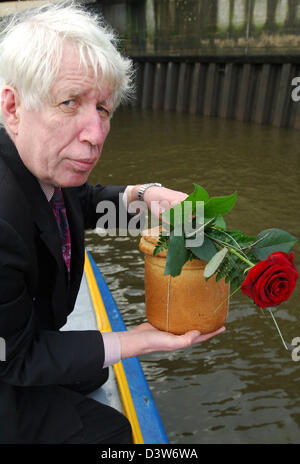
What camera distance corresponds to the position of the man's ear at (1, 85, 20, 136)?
1.60m

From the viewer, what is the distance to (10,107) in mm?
1631

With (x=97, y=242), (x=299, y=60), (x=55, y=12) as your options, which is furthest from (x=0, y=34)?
(x=299, y=60)

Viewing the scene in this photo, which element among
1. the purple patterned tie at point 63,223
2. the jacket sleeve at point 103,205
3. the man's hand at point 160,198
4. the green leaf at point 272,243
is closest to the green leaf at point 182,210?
the green leaf at point 272,243

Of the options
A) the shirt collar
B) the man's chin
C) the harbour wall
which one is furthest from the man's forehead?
the harbour wall

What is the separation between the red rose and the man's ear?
0.89m

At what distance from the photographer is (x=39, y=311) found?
1.89 meters

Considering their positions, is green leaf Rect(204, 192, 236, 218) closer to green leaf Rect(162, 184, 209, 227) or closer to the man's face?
green leaf Rect(162, 184, 209, 227)

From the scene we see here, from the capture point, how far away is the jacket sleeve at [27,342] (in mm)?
1577

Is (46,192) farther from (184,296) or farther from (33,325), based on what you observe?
(184,296)

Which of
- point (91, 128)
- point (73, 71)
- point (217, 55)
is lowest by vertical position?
point (217, 55)

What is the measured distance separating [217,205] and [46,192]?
24.6 inches

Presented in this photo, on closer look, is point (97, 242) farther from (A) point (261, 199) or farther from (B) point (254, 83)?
(B) point (254, 83)

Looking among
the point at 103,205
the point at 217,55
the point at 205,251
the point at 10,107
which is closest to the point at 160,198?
the point at 103,205
